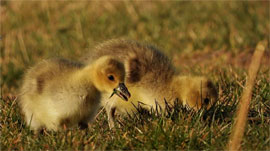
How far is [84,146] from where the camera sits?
3592mm

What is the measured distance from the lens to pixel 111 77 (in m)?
Result: 3.89

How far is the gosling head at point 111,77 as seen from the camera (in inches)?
152

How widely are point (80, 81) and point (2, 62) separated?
5226 millimetres

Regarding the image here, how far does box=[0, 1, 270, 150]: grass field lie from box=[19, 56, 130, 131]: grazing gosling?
14cm

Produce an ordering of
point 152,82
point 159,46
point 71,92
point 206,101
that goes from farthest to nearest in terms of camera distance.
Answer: point 159,46
point 152,82
point 206,101
point 71,92

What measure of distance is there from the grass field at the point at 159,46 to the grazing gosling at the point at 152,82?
0.58 ft

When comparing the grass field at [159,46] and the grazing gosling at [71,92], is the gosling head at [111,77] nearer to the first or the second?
the grazing gosling at [71,92]

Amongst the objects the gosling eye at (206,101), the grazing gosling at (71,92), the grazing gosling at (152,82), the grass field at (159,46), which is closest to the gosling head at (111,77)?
the grazing gosling at (71,92)

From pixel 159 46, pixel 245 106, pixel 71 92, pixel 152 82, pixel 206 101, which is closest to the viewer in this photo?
pixel 245 106

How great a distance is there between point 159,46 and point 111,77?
3.89 metres

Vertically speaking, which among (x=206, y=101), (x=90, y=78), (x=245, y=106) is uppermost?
(x=206, y=101)

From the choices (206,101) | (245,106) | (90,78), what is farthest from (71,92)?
(245,106)

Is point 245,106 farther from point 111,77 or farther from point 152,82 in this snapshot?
point 152,82

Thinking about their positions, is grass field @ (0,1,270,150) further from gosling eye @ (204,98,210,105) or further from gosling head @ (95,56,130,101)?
gosling head @ (95,56,130,101)
